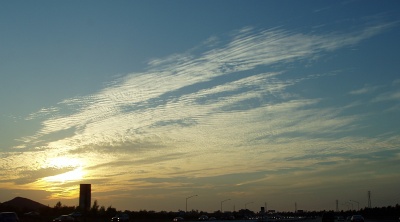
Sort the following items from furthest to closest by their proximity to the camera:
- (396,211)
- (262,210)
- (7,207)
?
(396,211)
(7,207)
(262,210)

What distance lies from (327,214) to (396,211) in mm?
116364

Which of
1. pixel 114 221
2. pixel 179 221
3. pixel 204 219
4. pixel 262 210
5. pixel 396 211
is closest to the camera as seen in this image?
pixel 262 210

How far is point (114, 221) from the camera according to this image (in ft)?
336

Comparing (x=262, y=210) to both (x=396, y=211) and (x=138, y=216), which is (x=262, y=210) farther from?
(x=396, y=211)

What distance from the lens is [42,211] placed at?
134375mm

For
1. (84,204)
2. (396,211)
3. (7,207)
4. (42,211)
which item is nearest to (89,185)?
(84,204)

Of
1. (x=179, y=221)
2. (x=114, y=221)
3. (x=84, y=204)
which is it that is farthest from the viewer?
(x=179, y=221)

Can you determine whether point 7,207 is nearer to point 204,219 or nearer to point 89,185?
point 204,219

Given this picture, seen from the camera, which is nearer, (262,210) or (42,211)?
(262,210)

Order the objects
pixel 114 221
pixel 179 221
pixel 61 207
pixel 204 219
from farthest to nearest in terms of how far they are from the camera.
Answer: pixel 204 219 < pixel 61 207 < pixel 179 221 < pixel 114 221

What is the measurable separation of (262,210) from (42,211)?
2650 inches

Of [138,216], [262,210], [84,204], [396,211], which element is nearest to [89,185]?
[84,204]

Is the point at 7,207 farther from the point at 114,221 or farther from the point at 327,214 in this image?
the point at 327,214

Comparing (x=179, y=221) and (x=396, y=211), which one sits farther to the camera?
(x=396, y=211)
